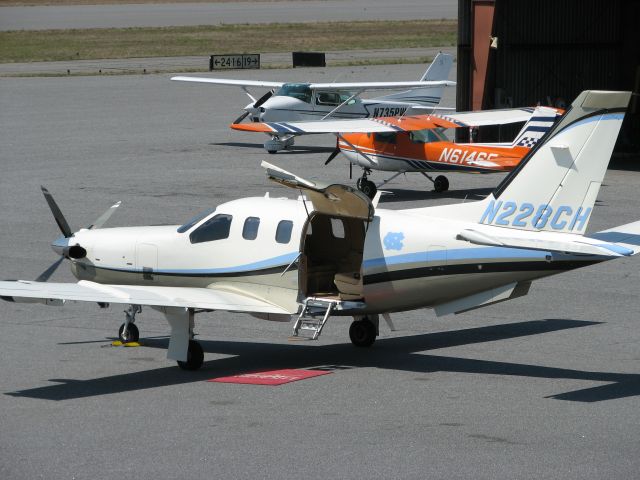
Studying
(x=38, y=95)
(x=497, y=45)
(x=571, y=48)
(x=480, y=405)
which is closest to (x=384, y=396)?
(x=480, y=405)

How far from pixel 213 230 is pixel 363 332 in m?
2.35

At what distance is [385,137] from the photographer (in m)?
A: 28.2

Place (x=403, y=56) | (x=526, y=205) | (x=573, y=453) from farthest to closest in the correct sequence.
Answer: (x=403, y=56)
(x=526, y=205)
(x=573, y=453)

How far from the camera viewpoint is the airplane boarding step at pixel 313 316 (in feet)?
44.3

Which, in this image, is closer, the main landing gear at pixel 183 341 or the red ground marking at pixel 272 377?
the red ground marking at pixel 272 377

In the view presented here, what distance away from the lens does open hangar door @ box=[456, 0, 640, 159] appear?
3503cm

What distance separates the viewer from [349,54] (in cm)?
7462

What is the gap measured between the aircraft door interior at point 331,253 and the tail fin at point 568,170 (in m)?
2.08

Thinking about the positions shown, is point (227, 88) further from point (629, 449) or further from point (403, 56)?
→ point (629, 449)

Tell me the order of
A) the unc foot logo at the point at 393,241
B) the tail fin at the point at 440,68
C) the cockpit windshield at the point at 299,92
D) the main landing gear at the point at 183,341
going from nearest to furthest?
the unc foot logo at the point at 393,241 → the main landing gear at the point at 183,341 → the cockpit windshield at the point at 299,92 → the tail fin at the point at 440,68

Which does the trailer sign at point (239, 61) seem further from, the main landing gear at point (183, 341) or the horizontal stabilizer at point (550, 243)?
the horizontal stabilizer at point (550, 243)

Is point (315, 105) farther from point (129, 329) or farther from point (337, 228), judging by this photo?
point (337, 228)

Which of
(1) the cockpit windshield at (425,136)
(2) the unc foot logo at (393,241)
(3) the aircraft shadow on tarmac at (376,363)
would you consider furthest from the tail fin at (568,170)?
(1) the cockpit windshield at (425,136)

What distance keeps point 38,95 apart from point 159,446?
144ft
